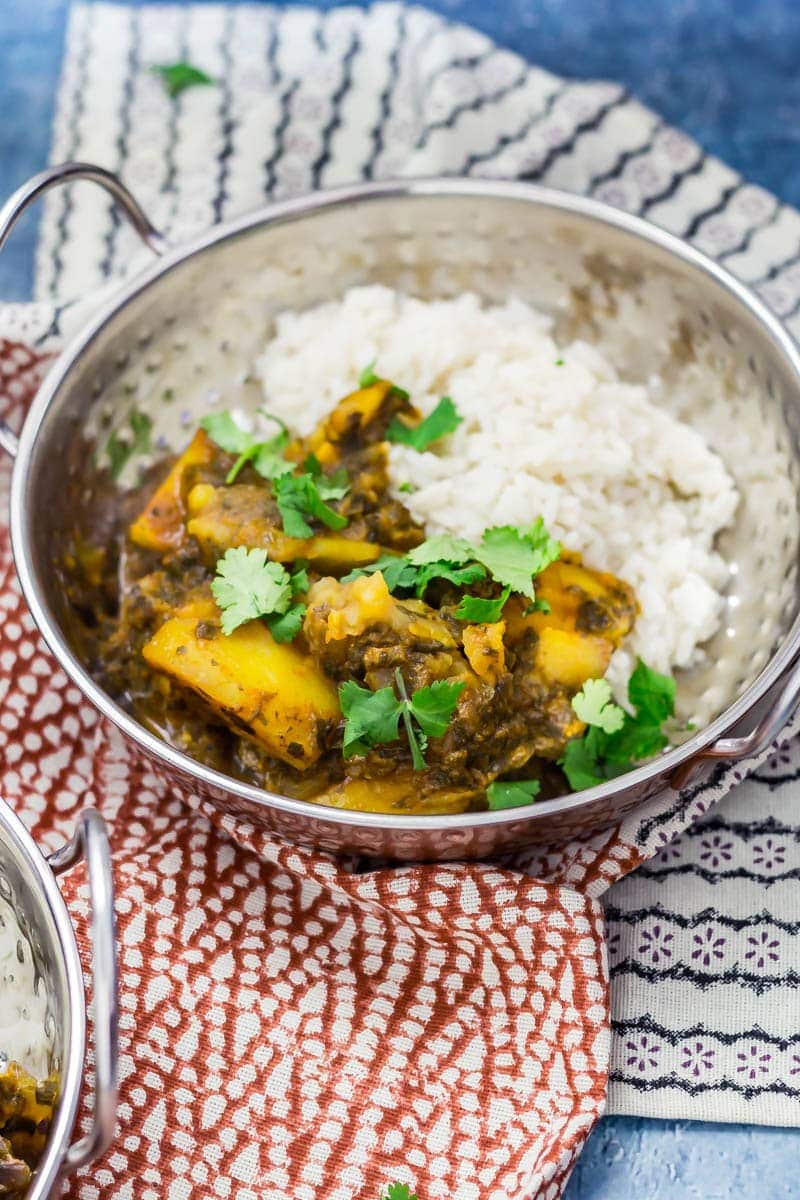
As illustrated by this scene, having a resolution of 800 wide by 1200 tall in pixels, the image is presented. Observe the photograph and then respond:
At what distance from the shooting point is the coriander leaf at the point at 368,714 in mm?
2818

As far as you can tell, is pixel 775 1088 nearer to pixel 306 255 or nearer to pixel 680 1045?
pixel 680 1045

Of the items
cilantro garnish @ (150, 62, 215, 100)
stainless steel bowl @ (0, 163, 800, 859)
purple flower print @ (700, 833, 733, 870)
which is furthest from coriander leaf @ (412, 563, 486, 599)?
cilantro garnish @ (150, 62, 215, 100)

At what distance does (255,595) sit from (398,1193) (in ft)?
4.28

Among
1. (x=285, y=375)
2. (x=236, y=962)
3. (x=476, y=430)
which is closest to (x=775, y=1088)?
(x=236, y=962)

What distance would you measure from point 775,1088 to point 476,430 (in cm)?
176

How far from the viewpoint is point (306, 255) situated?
381 centimetres

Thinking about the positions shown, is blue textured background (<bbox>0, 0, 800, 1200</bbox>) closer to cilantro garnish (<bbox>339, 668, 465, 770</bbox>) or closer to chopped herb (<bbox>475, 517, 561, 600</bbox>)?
chopped herb (<bbox>475, 517, 561, 600</bbox>)

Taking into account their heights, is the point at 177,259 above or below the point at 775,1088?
above

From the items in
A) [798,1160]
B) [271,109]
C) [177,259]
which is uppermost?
[271,109]

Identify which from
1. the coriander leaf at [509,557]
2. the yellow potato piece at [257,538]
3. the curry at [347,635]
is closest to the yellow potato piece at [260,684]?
the curry at [347,635]

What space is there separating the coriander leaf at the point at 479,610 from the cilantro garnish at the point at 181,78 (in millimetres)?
2507

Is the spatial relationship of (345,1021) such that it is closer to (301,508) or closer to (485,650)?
(485,650)

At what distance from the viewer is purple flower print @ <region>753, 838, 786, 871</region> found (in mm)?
3199

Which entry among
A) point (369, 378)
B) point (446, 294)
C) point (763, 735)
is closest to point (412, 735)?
point (763, 735)
